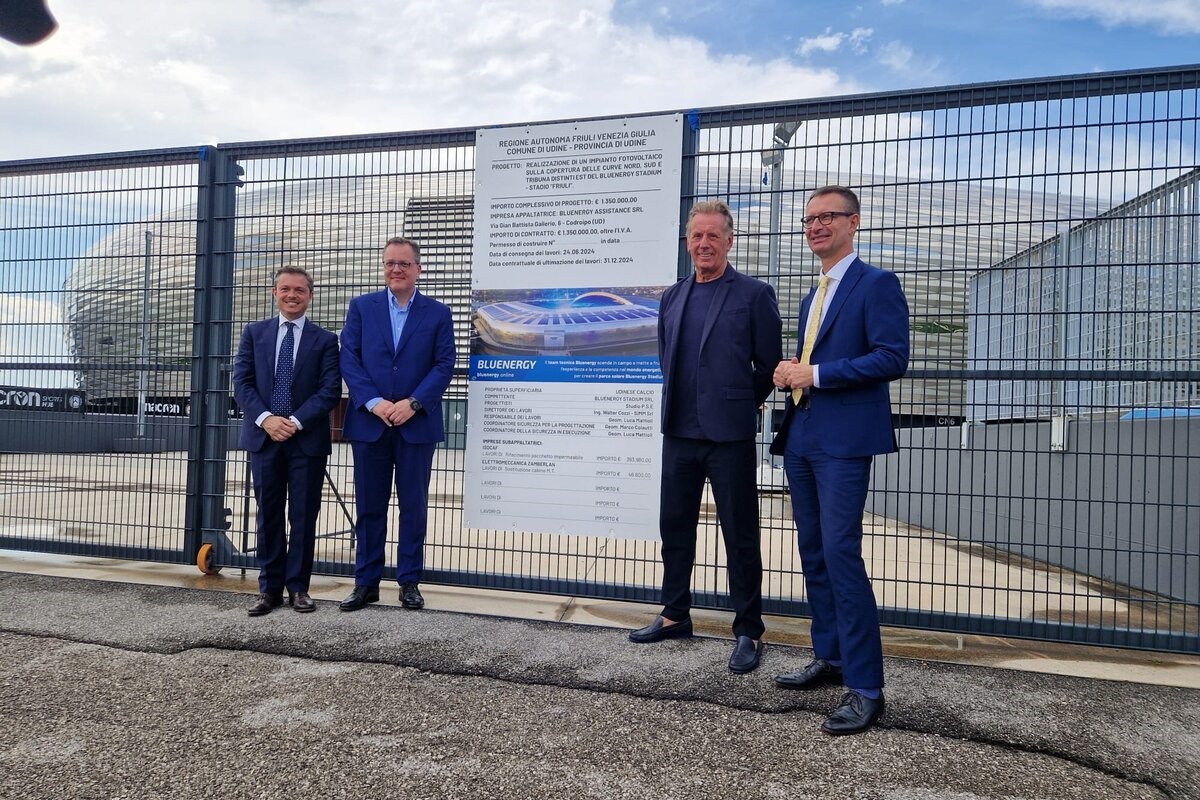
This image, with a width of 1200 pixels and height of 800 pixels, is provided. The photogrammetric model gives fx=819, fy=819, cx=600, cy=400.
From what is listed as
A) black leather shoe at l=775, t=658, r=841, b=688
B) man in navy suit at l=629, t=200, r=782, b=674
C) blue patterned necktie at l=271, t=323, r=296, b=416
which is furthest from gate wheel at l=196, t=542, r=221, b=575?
black leather shoe at l=775, t=658, r=841, b=688

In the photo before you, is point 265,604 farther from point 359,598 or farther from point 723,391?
point 723,391

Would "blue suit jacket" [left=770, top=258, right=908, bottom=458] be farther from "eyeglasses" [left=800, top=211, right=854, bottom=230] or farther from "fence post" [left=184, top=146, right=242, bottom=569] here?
"fence post" [left=184, top=146, right=242, bottom=569]

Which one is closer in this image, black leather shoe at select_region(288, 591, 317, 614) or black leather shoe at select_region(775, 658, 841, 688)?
black leather shoe at select_region(775, 658, 841, 688)

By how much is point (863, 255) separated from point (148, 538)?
15.7 feet

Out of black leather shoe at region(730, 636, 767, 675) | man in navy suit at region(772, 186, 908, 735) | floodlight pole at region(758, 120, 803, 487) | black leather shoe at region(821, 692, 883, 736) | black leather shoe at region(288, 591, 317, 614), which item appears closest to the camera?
black leather shoe at region(821, 692, 883, 736)

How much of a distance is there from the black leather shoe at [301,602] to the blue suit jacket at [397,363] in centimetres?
87

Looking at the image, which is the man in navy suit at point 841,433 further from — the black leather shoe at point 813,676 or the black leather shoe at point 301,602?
the black leather shoe at point 301,602

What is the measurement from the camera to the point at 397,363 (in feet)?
14.6

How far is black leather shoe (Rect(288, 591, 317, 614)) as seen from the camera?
4.34m

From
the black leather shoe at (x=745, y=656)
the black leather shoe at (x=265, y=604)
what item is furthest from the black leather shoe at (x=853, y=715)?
the black leather shoe at (x=265, y=604)

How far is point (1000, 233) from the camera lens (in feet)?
13.0

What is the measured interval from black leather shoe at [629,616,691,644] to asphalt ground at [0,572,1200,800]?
79 millimetres

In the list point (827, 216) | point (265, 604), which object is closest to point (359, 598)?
point (265, 604)

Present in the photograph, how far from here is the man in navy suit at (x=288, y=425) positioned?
4.39m
